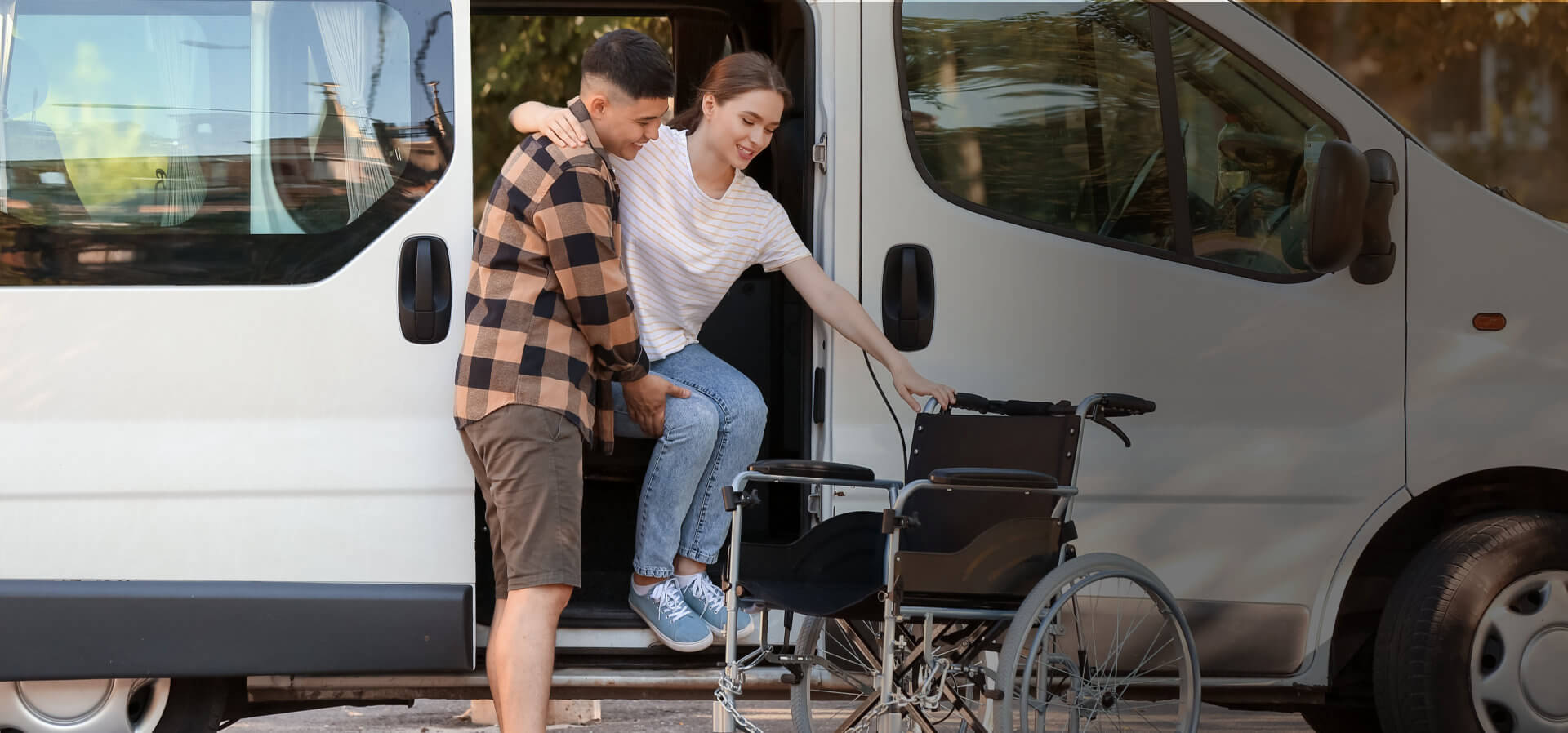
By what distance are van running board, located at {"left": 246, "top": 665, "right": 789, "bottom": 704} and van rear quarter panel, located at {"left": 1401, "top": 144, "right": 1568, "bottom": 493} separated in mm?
1744

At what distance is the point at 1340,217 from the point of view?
333 centimetres

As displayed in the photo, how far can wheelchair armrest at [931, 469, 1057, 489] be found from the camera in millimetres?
2932

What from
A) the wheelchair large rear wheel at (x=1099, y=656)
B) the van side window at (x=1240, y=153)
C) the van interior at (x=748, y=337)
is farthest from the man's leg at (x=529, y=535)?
the van side window at (x=1240, y=153)

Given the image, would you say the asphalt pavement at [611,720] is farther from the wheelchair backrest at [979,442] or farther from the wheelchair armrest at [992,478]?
the wheelchair armrest at [992,478]

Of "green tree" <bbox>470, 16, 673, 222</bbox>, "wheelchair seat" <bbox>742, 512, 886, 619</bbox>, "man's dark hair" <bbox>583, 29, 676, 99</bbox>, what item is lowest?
"wheelchair seat" <bbox>742, 512, 886, 619</bbox>

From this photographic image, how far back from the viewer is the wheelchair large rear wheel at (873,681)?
3.10m

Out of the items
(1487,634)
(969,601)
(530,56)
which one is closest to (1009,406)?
(969,601)

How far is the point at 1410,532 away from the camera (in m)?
3.70

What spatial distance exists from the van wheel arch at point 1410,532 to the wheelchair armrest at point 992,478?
1060 mm

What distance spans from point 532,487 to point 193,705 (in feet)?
3.58

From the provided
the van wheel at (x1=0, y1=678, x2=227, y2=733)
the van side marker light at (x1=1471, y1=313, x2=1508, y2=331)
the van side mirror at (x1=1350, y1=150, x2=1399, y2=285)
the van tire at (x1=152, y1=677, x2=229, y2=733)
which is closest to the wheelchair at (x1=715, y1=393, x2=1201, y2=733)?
the van side mirror at (x1=1350, y1=150, x2=1399, y2=285)

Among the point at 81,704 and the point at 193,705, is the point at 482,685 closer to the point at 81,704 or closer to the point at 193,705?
the point at 193,705

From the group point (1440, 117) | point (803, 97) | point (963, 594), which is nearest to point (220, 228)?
point (803, 97)

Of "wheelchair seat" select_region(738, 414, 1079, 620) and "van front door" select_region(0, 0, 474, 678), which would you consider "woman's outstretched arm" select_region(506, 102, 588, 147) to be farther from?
"wheelchair seat" select_region(738, 414, 1079, 620)
